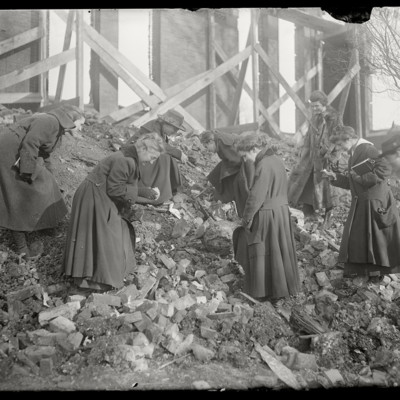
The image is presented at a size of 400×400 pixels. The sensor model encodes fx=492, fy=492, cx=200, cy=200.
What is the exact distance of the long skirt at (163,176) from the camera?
637 cm

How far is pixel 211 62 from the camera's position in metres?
9.80

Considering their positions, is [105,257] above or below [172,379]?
above

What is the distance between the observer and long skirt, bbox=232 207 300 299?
485 centimetres

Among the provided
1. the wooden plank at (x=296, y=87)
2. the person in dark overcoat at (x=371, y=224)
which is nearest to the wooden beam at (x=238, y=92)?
the wooden plank at (x=296, y=87)

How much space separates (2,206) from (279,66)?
687 centimetres

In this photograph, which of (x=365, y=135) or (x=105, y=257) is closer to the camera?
(x=105, y=257)

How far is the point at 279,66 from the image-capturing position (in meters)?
10.2

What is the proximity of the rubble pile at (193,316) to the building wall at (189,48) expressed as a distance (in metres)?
4.03

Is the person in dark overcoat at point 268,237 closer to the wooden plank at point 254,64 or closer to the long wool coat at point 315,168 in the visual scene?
the long wool coat at point 315,168

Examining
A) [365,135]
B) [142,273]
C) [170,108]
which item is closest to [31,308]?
[142,273]

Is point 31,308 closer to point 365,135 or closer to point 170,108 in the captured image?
point 170,108

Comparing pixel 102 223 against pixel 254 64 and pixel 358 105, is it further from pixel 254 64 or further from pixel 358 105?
pixel 358 105

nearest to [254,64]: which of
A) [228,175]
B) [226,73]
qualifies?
[226,73]

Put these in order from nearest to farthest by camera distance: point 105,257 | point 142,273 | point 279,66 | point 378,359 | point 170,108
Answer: point 378,359, point 105,257, point 142,273, point 170,108, point 279,66
